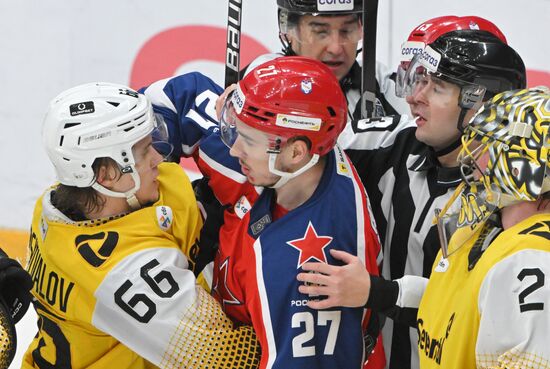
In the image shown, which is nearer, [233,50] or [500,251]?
[500,251]

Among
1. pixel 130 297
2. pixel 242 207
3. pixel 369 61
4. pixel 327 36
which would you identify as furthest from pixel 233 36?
pixel 130 297

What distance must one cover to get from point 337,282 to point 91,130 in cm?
69

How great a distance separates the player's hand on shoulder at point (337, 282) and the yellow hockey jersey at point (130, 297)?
0.23 meters

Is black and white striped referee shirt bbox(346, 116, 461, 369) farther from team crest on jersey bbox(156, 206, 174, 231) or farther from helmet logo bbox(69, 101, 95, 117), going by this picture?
helmet logo bbox(69, 101, 95, 117)

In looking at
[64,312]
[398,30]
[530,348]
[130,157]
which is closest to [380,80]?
[398,30]

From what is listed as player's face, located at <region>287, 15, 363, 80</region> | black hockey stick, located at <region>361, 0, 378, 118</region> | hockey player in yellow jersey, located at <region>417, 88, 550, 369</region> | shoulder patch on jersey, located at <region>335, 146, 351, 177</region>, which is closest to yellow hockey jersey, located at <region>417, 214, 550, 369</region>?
hockey player in yellow jersey, located at <region>417, 88, 550, 369</region>

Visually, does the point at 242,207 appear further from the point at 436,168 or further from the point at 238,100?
the point at 436,168

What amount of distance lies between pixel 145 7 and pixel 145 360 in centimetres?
210

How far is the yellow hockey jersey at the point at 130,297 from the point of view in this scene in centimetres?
239

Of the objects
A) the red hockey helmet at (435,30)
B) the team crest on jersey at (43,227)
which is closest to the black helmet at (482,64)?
the red hockey helmet at (435,30)

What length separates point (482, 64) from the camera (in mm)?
2416

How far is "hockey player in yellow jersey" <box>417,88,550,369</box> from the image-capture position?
1.87 m

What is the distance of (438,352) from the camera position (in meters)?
2.13

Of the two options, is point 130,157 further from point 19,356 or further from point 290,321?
point 19,356
